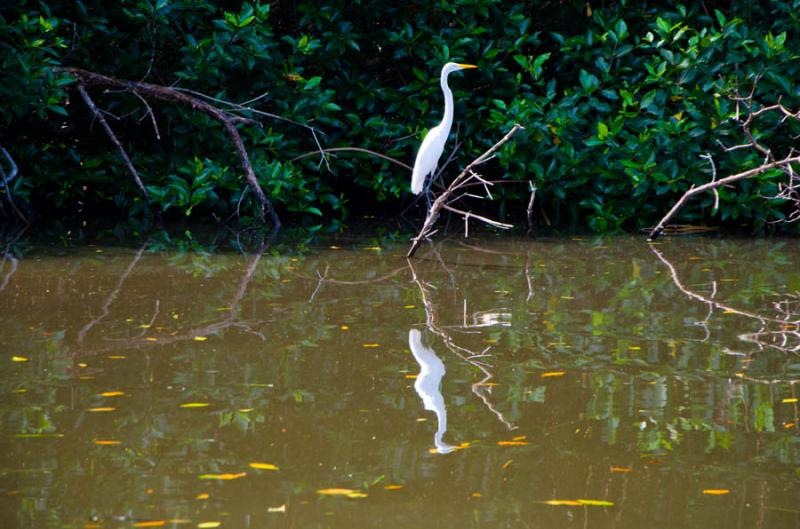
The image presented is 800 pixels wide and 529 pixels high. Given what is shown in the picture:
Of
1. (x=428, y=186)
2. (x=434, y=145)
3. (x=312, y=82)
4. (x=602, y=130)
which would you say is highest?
(x=312, y=82)

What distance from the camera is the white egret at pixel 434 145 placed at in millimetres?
10133

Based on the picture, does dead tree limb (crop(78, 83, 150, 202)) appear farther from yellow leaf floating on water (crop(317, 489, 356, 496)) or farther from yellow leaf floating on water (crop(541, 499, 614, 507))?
yellow leaf floating on water (crop(541, 499, 614, 507))

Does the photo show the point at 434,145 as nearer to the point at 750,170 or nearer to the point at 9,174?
the point at 750,170

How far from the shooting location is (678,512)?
3410 mm

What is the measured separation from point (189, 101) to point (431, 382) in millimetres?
5967

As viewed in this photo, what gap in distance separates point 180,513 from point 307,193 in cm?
750

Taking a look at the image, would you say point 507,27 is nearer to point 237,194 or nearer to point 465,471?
point 237,194

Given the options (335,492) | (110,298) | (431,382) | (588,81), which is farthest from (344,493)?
(588,81)

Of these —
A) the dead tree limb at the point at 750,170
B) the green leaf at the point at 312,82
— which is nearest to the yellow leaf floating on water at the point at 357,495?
the dead tree limb at the point at 750,170

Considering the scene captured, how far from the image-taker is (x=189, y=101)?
33.0 ft

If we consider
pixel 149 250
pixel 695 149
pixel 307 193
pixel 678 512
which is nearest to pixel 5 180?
pixel 149 250

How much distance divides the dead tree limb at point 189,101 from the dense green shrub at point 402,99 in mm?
229

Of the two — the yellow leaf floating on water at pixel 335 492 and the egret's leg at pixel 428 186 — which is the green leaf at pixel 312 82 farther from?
the yellow leaf floating on water at pixel 335 492

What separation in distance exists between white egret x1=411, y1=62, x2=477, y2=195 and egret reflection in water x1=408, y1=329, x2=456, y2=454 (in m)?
4.44
